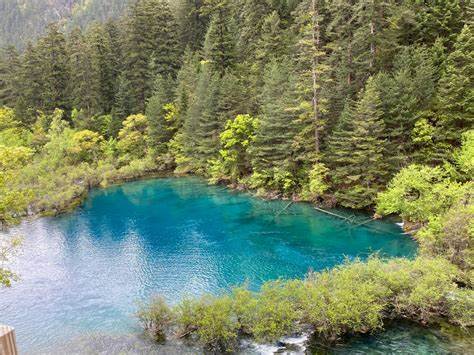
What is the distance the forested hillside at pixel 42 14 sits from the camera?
11762cm

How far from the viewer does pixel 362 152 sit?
92.7 feet

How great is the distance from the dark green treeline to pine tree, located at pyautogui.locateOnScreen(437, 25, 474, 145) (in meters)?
0.10

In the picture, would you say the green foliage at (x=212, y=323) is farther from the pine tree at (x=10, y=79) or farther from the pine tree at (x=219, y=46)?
the pine tree at (x=10, y=79)

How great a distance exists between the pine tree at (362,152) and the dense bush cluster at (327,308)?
12.2 meters

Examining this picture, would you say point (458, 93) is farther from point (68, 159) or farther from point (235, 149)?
point (68, 159)

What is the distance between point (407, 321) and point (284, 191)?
19233 millimetres

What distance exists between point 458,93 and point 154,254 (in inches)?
926

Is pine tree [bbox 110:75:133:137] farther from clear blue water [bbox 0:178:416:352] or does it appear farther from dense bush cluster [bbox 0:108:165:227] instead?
clear blue water [bbox 0:178:416:352]

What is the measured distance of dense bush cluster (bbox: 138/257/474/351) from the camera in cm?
1517

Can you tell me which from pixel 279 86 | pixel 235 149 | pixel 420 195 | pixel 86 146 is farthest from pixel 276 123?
pixel 86 146

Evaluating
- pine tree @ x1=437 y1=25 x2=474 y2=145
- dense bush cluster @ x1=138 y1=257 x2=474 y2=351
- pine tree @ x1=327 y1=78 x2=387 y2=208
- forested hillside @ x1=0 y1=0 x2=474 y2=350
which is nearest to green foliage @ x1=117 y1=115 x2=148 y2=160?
forested hillside @ x1=0 y1=0 x2=474 y2=350

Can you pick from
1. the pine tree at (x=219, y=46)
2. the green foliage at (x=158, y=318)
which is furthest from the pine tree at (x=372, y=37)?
the green foliage at (x=158, y=318)

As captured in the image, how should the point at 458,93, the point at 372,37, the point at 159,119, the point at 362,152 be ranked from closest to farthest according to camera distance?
the point at 458,93, the point at 362,152, the point at 372,37, the point at 159,119

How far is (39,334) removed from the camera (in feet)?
58.7
